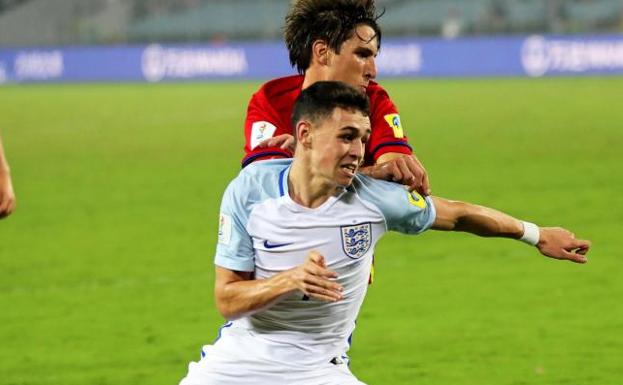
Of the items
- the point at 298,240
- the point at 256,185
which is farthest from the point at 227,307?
the point at 256,185

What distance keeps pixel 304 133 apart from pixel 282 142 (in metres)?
0.48

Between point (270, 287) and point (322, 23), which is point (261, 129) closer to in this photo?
point (322, 23)

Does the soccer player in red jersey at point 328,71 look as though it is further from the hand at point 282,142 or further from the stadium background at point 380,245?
the stadium background at point 380,245

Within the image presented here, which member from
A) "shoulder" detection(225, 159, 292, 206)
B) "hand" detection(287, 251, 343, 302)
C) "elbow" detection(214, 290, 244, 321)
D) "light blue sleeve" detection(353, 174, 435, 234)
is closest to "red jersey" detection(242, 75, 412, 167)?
"shoulder" detection(225, 159, 292, 206)

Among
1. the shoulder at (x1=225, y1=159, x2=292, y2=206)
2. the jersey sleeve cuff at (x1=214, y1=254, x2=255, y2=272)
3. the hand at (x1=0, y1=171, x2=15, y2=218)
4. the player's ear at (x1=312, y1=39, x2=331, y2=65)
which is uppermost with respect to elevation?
the player's ear at (x1=312, y1=39, x2=331, y2=65)

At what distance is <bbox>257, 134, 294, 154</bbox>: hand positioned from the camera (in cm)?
482

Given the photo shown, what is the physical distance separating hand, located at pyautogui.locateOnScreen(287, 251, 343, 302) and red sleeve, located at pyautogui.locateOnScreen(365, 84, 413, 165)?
1111 mm

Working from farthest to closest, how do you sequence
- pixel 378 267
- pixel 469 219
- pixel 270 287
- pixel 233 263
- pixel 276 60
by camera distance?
pixel 276 60, pixel 378 267, pixel 469 219, pixel 233 263, pixel 270 287

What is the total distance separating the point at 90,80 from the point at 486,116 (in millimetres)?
18371

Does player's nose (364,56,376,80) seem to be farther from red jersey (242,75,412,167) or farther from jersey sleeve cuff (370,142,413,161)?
jersey sleeve cuff (370,142,413,161)

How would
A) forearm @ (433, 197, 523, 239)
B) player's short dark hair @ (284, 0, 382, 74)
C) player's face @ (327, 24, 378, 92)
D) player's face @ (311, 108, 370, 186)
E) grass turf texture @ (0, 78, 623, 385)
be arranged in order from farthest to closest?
1. grass turf texture @ (0, 78, 623, 385)
2. player's short dark hair @ (284, 0, 382, 74)
3. player's face @ (327, 24, 378, 92)
4. forearm @ (433, 197, 523, 239)
5. player's face @ (311, 108, 370, 186)

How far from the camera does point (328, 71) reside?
524 centimetres

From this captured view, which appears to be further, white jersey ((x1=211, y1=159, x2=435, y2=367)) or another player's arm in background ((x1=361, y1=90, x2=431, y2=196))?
another player's arm in background ((x1=361, y1=90, x2=431, y2=196))

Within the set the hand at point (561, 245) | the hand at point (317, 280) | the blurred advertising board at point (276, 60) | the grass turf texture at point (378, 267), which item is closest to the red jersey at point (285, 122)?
the hand at point (561, 245)
